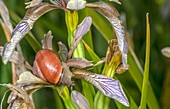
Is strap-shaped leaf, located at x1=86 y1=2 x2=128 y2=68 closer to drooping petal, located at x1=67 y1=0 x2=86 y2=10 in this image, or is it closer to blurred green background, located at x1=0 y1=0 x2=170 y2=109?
drooping petal, located at x1=67 y1=0 x2=86 y2=10

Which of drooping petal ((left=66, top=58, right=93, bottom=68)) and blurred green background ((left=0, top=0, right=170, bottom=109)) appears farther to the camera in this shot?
blurred green background ((left=0, top=0, right=170, bottom=109))

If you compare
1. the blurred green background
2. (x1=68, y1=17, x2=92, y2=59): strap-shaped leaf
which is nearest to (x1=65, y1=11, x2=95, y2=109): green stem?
(x1=68, y1=17, x2=92, y2=59): strap-shaped leaf

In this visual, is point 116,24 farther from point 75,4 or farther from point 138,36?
point 138,36

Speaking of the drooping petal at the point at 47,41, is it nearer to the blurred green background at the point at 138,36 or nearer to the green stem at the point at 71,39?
the green stem at the point at 71,39

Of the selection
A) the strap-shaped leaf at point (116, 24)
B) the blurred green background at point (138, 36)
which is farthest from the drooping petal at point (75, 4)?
the blurred green background at point (138, 36)

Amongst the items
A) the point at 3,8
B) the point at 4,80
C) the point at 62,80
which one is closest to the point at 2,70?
the point at 4,80
